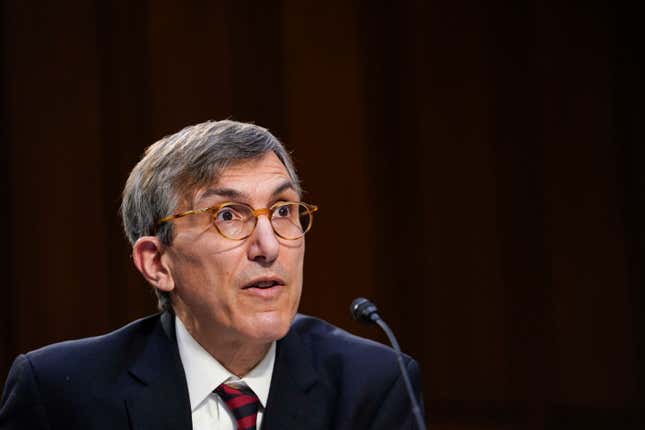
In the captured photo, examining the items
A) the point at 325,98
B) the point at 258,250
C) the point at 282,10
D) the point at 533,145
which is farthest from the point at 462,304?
the point at 258,250

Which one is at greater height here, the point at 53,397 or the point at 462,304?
the point at 53,397

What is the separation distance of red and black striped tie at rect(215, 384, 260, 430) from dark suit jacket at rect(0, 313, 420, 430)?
4cm

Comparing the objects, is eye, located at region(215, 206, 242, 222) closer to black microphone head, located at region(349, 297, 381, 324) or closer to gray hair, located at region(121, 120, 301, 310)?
gray hair, located at region(121, 120, 301, 310)

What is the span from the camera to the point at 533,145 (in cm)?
353

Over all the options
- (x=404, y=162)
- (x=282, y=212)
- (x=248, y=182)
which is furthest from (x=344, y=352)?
(x=404, y=162)

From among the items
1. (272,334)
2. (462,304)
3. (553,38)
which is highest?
(553,38)

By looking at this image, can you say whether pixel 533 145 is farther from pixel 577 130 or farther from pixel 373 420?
pixel 373 420

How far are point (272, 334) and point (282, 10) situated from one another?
248 cm

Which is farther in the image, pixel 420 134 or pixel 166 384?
pixel 420 134

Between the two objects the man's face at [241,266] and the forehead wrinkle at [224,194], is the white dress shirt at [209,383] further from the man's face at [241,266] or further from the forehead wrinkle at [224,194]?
the forehead wrinkle at [224,194]

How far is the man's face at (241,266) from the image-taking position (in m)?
1.63

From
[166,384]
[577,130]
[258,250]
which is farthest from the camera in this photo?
[577,130]

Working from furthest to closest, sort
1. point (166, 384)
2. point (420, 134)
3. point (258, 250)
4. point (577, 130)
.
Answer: point (420, 134)
point (577, 130)
point (166, 384)
point (258, 250)

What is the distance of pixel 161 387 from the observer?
5.68ft
